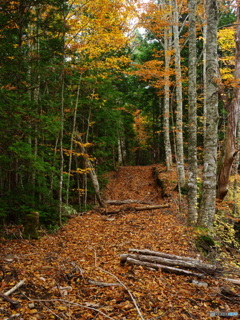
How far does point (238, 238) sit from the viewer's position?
38.3 ft

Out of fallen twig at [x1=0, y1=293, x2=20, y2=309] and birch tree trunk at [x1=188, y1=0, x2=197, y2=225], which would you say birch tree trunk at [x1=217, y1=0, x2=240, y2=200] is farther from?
fallen twig at [x1=0, y1=293, x2=20, y2=309]

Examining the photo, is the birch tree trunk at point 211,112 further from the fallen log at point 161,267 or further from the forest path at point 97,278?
the fallen log at point 161,267

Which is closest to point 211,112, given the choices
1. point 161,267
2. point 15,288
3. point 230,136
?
point 230,136

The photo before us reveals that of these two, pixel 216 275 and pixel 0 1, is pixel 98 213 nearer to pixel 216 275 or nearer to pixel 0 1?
pixel 216 275

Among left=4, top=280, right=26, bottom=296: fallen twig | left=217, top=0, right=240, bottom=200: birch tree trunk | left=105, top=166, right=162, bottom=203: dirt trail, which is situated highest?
left=217, top=0, right=240, bottom=200: birch tree trunk

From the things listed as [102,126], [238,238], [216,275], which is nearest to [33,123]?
[216,275]

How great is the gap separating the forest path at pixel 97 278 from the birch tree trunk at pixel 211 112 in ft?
4.60

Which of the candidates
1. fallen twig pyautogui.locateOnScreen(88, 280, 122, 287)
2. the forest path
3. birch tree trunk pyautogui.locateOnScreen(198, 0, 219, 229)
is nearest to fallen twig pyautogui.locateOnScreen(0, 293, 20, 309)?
the forest path

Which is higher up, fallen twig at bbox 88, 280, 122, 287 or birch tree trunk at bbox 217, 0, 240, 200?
birch tree trunk at bbox 217, 0, 240, 200

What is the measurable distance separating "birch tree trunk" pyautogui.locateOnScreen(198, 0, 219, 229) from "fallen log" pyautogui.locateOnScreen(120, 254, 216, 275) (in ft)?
6.41

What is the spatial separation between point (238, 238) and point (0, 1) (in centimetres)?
1397

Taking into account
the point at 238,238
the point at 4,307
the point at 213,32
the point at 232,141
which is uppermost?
the point at 213,32

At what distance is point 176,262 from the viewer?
188 inches

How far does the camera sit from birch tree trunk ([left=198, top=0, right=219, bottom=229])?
5.96 m
